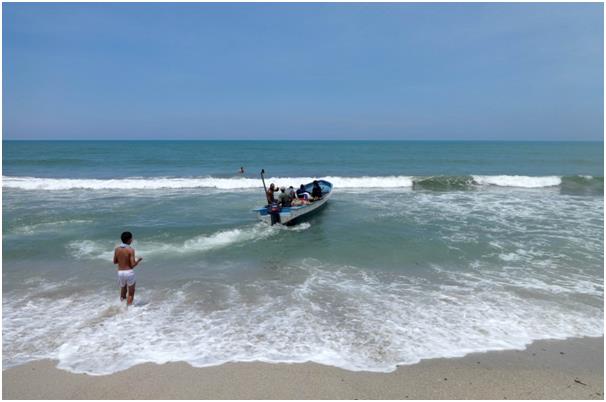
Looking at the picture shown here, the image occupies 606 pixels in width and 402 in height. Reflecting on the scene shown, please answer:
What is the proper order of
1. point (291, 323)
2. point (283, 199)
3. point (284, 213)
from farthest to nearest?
point (283, 199) → point (284, 213) → point (291, 323)

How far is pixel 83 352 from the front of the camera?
239 inches

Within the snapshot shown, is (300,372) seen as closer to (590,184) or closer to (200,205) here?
(200,205)

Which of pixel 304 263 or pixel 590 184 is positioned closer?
pixel 304 263

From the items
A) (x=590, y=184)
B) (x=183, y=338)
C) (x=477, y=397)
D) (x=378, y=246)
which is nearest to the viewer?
(x=477, y=397)

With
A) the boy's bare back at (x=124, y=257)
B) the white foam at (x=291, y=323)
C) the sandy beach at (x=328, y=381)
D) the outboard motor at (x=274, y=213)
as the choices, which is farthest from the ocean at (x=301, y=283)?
the boy's bare back at (x=124, y=257)

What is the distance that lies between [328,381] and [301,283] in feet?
12.7

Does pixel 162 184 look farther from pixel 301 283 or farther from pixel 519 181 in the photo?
pixel 519 181

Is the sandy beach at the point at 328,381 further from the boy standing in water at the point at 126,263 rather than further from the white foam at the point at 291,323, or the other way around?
the boy standing in water at the point at 126,263

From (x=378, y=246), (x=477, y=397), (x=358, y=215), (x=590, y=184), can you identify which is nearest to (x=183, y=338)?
(x=477, y=397)

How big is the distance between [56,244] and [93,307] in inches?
226

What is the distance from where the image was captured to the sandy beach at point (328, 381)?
16.6 ft

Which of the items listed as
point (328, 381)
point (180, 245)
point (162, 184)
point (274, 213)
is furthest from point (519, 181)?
point (328, 381)

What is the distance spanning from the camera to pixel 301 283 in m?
9.15

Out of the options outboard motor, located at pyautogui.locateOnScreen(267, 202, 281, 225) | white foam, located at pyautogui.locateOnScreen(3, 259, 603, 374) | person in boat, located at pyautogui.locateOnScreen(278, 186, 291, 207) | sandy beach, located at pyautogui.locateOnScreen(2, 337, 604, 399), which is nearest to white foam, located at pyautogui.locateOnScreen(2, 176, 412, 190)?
person in boat, located at pyautogui.locateOnScreen(278, 186, 291, 207)
